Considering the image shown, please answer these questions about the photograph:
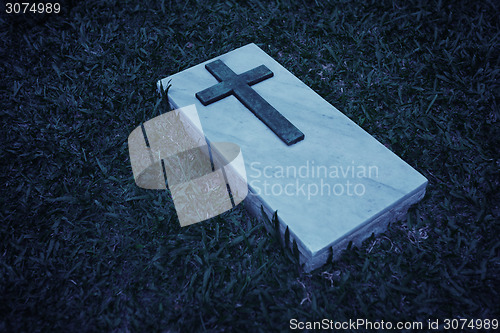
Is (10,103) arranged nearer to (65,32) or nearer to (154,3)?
(65,32)

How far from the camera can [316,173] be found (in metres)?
1.82

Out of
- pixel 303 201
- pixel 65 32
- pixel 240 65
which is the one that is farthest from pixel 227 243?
pixel 65 32

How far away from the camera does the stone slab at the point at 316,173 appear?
5.43 ft

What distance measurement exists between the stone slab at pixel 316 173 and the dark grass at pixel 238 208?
0.18 m

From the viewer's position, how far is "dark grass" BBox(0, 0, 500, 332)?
163cm

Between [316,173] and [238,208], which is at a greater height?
[316,173]

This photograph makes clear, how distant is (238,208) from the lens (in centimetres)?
197

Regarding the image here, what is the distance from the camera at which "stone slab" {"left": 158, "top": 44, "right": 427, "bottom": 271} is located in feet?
5.43

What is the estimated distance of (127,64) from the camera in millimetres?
2820

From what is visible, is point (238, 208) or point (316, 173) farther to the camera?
point (238, 208)

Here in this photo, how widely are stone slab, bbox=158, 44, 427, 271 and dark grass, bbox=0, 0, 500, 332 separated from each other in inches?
7.0

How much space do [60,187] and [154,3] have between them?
6.55ft

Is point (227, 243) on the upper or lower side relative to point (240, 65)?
lower

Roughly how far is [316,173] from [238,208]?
1.44 feet
